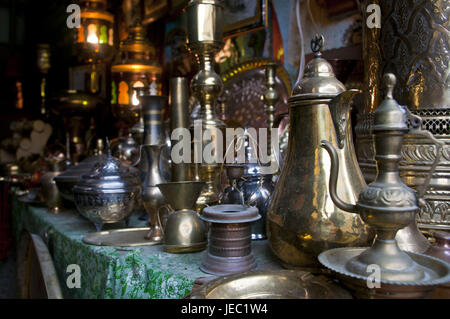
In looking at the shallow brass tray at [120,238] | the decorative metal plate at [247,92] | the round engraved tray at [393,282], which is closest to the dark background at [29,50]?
the decorative metal plate at [247,92]

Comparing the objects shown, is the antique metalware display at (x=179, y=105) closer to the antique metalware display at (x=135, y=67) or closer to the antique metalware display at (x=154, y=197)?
the antique metalware display at (x=154, y=197)

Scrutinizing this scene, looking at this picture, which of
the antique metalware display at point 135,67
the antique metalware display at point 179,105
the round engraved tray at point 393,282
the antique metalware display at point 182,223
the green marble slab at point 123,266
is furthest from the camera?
the antique metalware display at point 135,67

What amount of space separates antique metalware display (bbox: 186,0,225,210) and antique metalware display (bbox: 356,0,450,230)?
0.57 metres

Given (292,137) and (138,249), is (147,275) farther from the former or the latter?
(292,137)

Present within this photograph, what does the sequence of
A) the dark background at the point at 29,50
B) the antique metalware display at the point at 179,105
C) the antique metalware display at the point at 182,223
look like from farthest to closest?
1. the dark background at the point at 29,50
2. the antique metalware display at the point at 179,105
3. the antique metalware display at the point at 182,223

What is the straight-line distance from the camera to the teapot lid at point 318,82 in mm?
919

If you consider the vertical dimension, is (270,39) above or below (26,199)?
above

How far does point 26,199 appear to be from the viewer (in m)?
2.53

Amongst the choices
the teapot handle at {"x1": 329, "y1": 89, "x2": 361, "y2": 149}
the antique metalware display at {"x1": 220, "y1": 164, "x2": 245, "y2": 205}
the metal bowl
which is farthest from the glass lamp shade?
the teapot handle at {"x1": 329, "y1": 89, "x2": 361, "y2": 149}

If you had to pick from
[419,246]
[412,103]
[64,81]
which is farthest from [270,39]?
[64,81]

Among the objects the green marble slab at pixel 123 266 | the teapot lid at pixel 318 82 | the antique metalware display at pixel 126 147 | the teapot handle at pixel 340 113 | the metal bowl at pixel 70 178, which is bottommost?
the green marble slab at pixel 123 266

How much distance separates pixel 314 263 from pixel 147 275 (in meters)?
0.46

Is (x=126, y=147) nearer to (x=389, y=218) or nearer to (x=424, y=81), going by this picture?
(x=424, y=81)

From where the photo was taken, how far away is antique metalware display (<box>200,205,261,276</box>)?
3.09 feet
